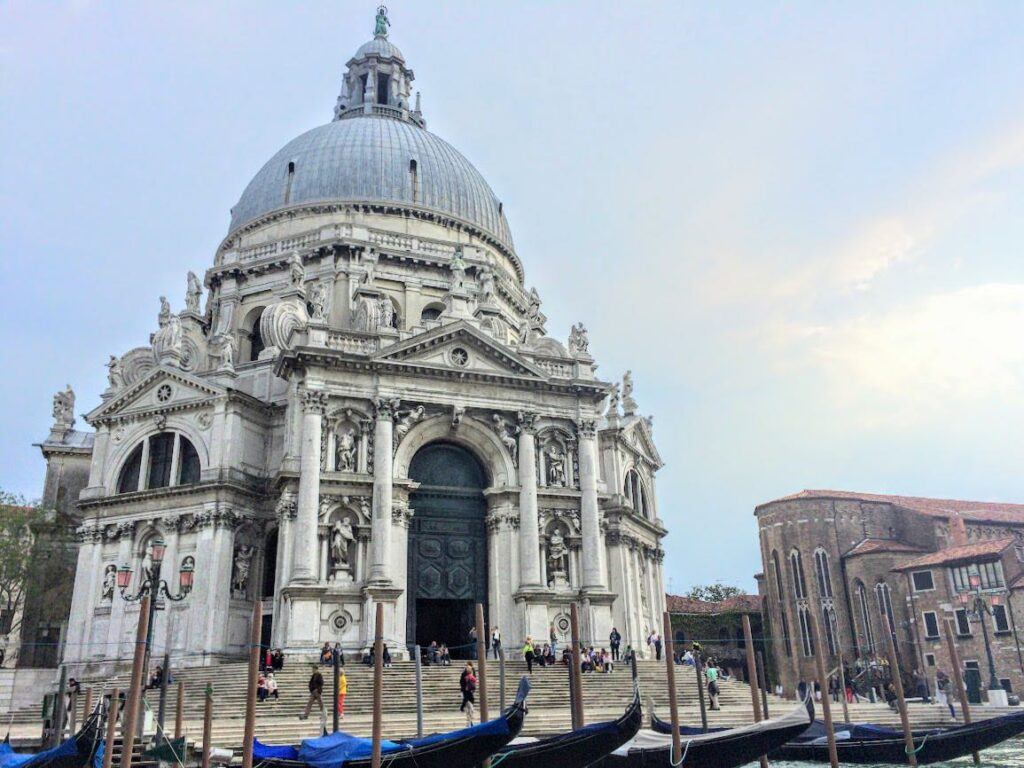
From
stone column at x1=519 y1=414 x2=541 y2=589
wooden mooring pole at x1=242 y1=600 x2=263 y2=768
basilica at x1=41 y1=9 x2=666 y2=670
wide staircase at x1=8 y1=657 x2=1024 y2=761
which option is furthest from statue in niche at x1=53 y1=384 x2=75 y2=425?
wooden mooring pole at x1=242 y1=600 x2=263 y2=768

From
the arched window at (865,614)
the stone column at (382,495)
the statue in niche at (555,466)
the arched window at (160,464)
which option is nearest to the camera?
the stone column at (382,495)

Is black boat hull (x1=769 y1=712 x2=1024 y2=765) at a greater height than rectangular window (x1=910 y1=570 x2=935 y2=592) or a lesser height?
lesser

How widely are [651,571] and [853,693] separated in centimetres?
923

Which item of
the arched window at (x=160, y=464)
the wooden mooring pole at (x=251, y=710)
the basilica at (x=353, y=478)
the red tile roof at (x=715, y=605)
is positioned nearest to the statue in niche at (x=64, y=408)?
the basilica at (x=353, y=478)

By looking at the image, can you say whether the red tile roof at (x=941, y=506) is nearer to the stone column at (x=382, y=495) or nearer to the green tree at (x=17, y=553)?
the stone column at (x=382, y=495)

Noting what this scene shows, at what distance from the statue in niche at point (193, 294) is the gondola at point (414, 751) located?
1067 inches

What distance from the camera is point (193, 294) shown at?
127 feet

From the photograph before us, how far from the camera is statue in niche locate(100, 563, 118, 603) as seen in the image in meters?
30.5

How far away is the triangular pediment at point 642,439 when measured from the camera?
38.6 meters

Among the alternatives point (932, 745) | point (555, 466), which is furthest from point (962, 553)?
point (932, 745)

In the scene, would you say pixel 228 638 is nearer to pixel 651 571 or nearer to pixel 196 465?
pixel 196 465

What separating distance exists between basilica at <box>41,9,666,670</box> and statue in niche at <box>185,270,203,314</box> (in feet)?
6.36

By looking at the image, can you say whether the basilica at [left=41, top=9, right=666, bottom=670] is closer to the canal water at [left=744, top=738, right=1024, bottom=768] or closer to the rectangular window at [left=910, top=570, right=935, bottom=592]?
the canal water at [left=744, top=738, right=1024, bottom=768]

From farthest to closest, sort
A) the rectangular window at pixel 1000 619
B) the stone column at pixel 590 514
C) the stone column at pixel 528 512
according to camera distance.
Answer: the rectangular window at pixel 1000 619, the stone column at pixel 590 514, the stone column at pixel 528 512
